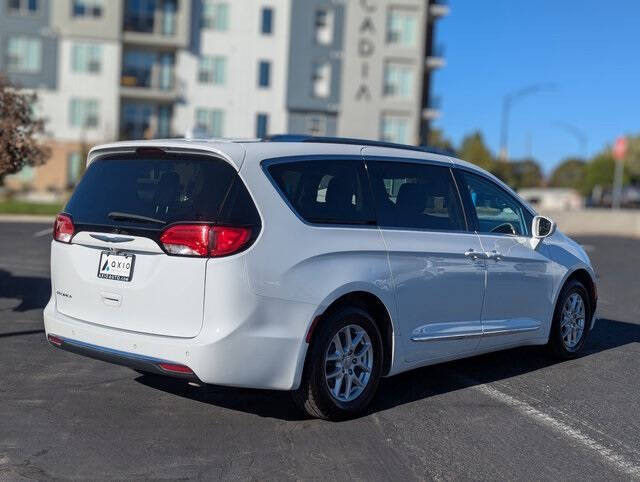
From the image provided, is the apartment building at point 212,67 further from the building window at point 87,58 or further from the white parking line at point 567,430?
the white parking line at point 567,430

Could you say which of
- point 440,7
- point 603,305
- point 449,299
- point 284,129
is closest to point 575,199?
point 440,7

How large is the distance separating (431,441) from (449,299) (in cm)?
131

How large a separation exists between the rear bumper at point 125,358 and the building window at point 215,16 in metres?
45.5

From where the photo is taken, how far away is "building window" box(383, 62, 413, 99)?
51.4 meters

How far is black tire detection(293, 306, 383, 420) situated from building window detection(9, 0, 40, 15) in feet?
152

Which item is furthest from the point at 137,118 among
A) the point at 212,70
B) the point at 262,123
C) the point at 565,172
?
the point at 565,172

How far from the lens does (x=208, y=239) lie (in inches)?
195

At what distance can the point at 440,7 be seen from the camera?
173ft

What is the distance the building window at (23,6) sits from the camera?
47.0 meters

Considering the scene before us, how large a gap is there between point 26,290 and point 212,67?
39.8 m

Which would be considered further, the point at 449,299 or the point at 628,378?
the point at 628,378

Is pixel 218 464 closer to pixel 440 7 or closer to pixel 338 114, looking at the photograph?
pixel 338 114

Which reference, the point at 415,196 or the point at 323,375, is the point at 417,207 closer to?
the point at 415,196

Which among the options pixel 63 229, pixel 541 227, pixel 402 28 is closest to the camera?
pixel 63 229
